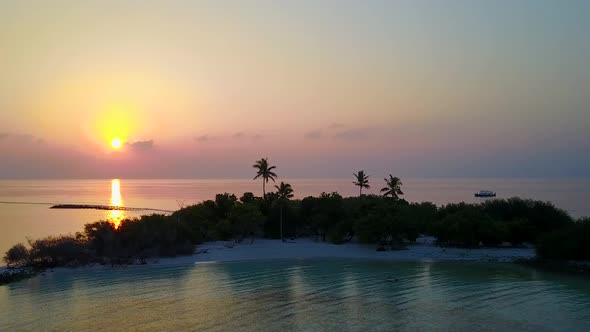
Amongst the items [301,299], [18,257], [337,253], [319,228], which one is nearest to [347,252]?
[337,253]

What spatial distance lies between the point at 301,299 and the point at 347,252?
23136 mm

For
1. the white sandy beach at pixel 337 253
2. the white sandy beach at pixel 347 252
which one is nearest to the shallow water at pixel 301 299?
the white sandy beach at pixel 337 253

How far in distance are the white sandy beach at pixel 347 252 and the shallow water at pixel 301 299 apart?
5.48 m

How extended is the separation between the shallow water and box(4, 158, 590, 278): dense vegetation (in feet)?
13.4

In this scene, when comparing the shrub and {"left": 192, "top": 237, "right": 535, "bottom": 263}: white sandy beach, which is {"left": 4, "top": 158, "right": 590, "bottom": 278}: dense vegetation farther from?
{"left": 192, "top": 237, "right": 535, "bottom": 263}: white sandy beach

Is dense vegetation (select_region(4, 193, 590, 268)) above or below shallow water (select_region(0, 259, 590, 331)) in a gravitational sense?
Answer: above

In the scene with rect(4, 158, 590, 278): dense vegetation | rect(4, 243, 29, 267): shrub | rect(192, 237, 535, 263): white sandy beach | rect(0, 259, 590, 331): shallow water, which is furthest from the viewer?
rect(192, 237, 535, 263): white sandy beach

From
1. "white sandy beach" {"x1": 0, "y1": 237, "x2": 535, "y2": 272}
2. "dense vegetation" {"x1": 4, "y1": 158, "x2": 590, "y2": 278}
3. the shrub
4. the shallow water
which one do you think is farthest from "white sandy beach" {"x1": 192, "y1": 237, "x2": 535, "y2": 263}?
the shrub

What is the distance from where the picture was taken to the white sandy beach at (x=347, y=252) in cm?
4803

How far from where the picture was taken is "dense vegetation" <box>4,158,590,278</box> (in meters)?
43.5

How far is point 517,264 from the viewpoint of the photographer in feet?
144

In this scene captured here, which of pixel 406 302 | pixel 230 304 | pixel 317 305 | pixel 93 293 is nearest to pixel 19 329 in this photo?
pixel 93 293

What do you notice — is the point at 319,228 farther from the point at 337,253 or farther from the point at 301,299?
the point at 301,299

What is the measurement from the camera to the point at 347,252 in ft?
168
